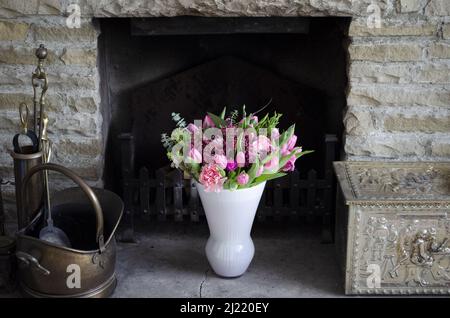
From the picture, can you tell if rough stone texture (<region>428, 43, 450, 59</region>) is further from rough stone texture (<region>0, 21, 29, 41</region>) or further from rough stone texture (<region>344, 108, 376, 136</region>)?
rough stone texture (<region>0, 21, 29, 41</region>)

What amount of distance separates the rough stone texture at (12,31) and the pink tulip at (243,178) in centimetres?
93

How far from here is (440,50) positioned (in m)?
2.40

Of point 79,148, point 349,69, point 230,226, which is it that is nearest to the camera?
point 230,226

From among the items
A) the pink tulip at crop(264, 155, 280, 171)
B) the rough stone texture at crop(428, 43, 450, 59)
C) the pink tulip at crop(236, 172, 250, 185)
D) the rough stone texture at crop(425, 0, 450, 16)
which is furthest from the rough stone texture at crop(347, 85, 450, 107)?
the pink tulip at crop(236, 172, 250, 185)

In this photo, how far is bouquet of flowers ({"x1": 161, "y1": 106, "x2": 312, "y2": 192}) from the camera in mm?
2201

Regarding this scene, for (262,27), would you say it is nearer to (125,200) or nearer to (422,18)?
(422,18)

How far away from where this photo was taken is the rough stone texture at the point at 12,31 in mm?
2422

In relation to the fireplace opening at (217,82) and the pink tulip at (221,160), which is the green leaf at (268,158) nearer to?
the pink tulip at (221,160)

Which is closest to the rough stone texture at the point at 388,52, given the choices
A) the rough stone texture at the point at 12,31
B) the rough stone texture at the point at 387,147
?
the rough stone texture at the point at 387,147

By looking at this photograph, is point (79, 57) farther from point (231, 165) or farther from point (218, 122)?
point (231, 165)

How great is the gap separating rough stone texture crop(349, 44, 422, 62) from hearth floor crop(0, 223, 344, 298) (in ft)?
2.49

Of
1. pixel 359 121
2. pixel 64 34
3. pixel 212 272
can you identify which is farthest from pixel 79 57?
pixel 359 121

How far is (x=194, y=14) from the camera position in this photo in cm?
237

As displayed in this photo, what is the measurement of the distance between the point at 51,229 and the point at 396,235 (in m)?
1.14
